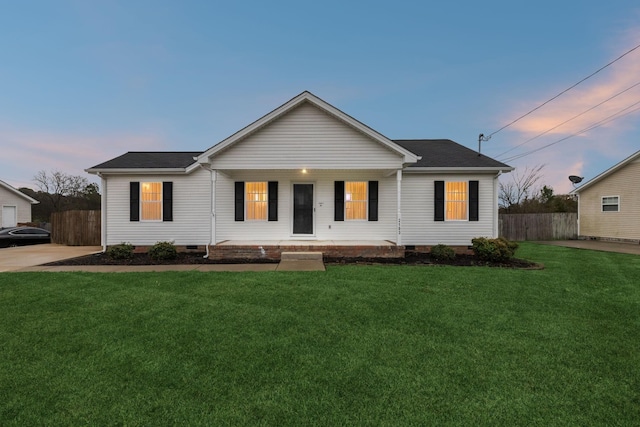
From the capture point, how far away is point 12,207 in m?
23.8

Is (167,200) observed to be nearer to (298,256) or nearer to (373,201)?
(298,256)

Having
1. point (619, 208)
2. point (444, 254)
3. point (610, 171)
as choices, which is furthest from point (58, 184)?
point (619, 208)

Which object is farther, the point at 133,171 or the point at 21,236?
the point at 21,236

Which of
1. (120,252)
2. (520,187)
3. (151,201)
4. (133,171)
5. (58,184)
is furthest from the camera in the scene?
(58,184)

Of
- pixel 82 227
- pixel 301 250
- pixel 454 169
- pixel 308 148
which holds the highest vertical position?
pixel 308 148

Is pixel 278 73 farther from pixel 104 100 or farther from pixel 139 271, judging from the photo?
pixel 139 271

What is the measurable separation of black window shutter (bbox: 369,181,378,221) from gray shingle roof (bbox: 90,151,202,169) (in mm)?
7880

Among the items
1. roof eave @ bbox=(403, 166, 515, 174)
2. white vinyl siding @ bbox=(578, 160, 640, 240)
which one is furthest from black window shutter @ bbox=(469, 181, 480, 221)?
white vinyl siding @ bbox=(578, 160, 640, 240)

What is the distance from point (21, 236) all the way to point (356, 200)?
18340 mm

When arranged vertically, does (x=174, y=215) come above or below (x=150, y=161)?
below

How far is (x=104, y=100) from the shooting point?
1962cm

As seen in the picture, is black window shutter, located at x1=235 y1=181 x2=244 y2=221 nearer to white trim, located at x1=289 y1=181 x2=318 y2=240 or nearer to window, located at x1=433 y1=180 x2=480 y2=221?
white trim, located at x1=289 y1=181 x2=318 y2=240

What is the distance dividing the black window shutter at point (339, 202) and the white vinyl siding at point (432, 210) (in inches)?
96.0

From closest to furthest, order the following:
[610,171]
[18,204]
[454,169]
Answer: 1. [454,169]
2. [610,171]
3. [18,204]
